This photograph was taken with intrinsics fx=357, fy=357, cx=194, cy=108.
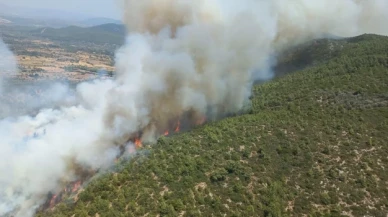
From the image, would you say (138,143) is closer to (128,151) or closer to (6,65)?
(128,151)

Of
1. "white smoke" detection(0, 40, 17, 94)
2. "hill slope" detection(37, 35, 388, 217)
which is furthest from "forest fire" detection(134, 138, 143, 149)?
"white smoke" detection(0, 40, 17, 94)

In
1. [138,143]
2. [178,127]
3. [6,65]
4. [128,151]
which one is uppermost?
[178,127]

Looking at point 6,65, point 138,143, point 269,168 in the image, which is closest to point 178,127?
point 138,143

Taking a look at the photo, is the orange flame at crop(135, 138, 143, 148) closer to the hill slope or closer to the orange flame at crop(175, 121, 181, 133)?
the hill slope

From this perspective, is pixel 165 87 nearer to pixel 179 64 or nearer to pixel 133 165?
pixel 179 64

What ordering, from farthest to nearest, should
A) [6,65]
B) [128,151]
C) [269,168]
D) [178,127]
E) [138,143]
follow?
[6,65]
[178,127]
[138,143]
[128,151]
[269,168]

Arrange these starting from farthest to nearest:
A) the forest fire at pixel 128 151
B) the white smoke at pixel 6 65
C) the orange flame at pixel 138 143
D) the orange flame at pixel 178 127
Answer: the white smoke at pixel 6 65 < the orange flame at pixel 178 127 < the orange flame at pixel 138 143 < the forest fire at pixel 128 151

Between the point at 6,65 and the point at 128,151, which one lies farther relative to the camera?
the point at 6,65

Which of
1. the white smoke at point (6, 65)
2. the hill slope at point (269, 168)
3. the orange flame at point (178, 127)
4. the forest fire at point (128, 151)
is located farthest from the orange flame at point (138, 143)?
the white smoke at point (6, 65)

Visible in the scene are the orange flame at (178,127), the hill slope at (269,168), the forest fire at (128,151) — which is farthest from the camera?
the orange flame at (178,127)

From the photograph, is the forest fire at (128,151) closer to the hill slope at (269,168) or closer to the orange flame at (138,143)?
the orange flame at (138,143)
